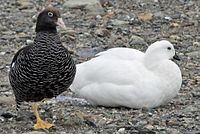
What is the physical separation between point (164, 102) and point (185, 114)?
0.53 m

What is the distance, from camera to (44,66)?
8.09 meters

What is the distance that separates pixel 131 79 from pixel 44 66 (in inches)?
61.9

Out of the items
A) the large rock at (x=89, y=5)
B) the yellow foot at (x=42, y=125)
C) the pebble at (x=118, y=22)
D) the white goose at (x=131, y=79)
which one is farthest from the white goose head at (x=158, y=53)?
the large rock at (x=89, y=5)

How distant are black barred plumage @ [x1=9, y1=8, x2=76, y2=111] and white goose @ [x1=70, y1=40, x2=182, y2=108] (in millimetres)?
1169

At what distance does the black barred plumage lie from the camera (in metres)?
8.09

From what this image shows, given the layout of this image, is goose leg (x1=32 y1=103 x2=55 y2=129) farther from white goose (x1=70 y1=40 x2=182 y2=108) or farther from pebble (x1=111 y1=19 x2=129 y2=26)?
pebble (x1=111 y1=19 x2=129 y2=26)

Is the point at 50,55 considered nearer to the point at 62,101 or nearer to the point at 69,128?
the point at 69,128

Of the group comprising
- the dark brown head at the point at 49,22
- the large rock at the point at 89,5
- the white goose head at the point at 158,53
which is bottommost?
the large rock at the point at 89,5

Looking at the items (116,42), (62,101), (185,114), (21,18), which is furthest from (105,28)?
(185,114)

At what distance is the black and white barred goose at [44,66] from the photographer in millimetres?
8094

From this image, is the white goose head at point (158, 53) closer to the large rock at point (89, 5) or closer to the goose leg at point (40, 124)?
the goose leg at point (40, 124)

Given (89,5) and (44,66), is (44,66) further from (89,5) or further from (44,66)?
(89,5)

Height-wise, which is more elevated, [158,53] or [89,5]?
[158,53]

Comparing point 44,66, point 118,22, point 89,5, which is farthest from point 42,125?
point 89,5
